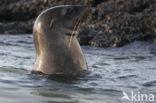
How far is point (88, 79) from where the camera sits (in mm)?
6457

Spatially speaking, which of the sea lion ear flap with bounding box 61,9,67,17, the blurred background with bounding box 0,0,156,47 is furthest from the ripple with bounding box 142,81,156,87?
Answer: the blurred background with bounding box 0,0,156,47

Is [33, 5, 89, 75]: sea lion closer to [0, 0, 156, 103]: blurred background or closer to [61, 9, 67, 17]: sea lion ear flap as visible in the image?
[61, 9, 67, 17]: sea lion ear flap

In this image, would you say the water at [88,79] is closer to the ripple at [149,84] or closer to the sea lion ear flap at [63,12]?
the ripple at [149,84]

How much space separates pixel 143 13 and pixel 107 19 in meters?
1.06

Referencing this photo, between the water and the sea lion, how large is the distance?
0.81 ft

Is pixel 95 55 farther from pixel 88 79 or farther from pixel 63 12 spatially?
pixel 88 79

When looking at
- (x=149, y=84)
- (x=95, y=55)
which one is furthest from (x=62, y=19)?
(x=95, y=55)

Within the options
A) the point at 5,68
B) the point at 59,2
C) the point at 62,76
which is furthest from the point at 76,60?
the point at 59,2

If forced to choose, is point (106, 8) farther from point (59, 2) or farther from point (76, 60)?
point (76, 60)

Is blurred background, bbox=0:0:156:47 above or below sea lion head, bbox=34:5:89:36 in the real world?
below

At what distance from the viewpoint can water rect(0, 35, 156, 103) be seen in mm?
5077

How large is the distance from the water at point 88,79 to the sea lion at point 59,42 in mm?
247

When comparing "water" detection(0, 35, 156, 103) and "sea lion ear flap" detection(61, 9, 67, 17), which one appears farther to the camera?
"sea lion ear flap" detection(61, 9, 67, 17)

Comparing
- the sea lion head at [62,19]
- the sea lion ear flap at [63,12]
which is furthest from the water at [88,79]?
the sea lion ear flap at [63,12]
